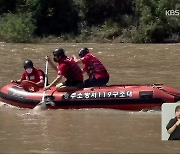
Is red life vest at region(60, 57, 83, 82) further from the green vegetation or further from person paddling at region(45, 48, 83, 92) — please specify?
the green vegetation

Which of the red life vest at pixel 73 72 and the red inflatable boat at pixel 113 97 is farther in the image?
the red life vest at pixel 73 72

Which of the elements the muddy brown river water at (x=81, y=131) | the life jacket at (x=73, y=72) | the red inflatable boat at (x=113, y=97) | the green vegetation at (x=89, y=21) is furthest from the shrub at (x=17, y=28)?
the red inflatable boat at (x=113, y=97)

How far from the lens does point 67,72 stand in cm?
1097

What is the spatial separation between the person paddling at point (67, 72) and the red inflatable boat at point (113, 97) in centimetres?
16

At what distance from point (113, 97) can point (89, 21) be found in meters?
28.8

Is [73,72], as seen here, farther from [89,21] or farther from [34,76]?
[89,21]

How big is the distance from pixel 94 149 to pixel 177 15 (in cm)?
2898

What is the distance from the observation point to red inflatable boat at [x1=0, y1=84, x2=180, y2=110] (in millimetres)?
10219

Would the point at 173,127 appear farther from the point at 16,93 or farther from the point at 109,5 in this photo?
the point at 109,5

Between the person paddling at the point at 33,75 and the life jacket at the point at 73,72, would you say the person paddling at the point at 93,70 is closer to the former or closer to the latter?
the life jacket at the point at 73,72

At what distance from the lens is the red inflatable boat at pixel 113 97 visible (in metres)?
10.2

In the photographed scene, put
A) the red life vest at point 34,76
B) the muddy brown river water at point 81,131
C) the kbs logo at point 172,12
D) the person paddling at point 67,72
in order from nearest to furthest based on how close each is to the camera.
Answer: the muddy brown river water at point 81,131
the person paddling at point 67,72
the red life vest at point 34,76
the kbs logo at point 172,12

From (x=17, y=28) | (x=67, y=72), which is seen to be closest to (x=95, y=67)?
(x=67, y=72)

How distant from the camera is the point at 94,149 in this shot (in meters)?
7.25
